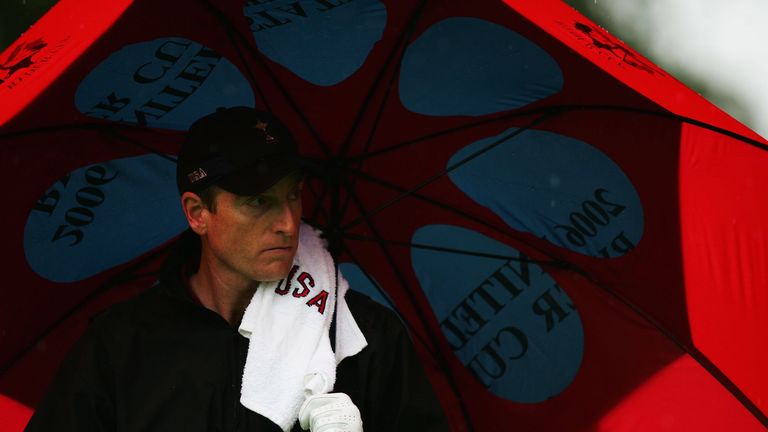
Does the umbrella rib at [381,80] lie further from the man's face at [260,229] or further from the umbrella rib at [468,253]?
the man's face at [260,229]

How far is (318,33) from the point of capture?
7.59ft

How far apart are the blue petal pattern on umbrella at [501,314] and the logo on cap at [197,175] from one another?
69 centimetres

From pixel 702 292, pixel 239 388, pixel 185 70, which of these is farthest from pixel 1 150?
pixel 702 292

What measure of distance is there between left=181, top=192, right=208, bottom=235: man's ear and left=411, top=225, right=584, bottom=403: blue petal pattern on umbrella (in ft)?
2.01

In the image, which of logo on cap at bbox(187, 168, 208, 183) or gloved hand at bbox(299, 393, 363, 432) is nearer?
gloved hand at bbox(299, 393, 363, 432)

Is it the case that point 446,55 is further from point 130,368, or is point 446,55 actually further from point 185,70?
point 130,368

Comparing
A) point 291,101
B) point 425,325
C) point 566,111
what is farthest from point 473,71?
point 425,325

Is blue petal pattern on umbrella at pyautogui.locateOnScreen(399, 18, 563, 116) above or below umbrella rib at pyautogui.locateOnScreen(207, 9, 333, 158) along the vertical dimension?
above

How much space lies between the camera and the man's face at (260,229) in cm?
206

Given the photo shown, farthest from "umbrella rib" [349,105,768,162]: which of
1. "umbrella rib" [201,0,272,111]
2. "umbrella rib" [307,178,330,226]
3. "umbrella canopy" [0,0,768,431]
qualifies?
"umbrella rib" [201,0,272,111]

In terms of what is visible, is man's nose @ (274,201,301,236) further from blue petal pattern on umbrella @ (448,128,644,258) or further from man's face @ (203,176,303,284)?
blue petal pattern on umbrella @ (448,128,644,258)

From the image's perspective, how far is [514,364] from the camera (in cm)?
250

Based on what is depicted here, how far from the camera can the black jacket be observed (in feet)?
6.81

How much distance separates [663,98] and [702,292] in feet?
1.52
